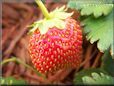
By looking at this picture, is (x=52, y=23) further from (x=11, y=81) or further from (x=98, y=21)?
(x=11, y=81)

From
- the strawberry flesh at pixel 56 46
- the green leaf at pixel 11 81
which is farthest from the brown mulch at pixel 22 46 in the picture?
the strawberry flesh at pixel 56 46

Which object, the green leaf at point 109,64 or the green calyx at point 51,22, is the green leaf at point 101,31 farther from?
the green leaf at point 109,64

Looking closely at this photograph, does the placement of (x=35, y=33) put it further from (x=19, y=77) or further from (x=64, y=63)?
(x=19, y=77)

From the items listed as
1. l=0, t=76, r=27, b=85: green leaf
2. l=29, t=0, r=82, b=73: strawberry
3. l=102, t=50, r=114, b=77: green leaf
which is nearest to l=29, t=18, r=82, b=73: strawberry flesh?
l=29, t=0, r=82, b=73: strawberry

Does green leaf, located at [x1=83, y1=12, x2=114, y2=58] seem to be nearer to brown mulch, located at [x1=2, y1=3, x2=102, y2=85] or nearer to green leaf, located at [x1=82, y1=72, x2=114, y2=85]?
green leaf, located at [x1=82, y1=72, x2=114, y2=85]

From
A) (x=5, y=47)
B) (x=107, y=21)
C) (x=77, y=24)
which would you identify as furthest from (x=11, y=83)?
(x=107, y=21)

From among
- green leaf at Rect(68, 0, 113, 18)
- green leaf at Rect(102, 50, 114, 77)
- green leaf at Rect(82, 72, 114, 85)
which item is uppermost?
green leaf at Rect(68, 0, 113, 18)
